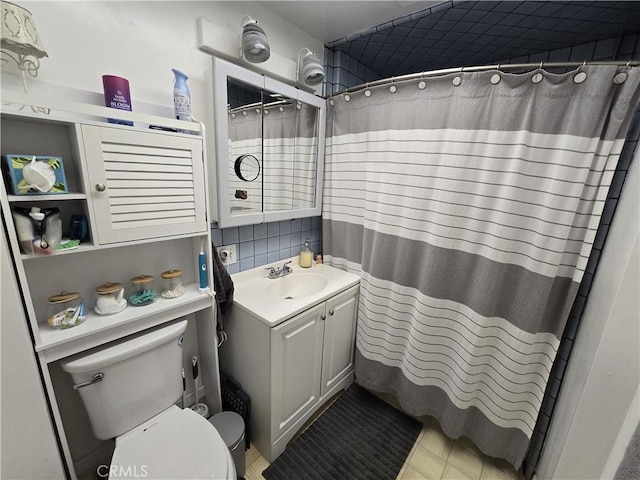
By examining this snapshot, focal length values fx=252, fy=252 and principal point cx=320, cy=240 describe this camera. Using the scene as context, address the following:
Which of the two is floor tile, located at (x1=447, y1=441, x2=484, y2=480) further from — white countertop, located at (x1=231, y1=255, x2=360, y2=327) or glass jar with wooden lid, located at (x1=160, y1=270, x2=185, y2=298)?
glass jar with wooden lid, located at (x1=160, y1=270, x2=185, y2=298)

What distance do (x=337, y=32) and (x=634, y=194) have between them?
1652mm

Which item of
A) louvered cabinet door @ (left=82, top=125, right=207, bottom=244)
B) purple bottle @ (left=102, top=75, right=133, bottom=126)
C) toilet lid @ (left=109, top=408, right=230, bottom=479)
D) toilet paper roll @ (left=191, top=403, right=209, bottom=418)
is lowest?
toilet paper roll @ (left=191, top=403, right=209, bottom=418)

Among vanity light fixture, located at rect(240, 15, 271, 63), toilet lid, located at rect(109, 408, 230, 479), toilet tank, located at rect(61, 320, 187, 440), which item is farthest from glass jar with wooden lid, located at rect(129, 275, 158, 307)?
vanity light fixture, located at rect(240, 15, 271, 63)

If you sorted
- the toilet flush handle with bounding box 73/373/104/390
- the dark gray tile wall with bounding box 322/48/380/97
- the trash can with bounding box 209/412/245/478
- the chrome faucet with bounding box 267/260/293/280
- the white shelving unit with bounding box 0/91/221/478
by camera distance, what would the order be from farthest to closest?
the dark gray tile wall with bounding box 322/48/380/97, the chrome faucet with bounding box 267/260/293/280, the trash can with bounding box 209/412/245/478, the toilet flush handle with bounding box 73/373/104/390, the white shelving unit with bounding box 0/91/221/478

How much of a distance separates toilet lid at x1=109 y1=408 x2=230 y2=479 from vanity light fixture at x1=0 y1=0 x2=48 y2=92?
1.29 metres

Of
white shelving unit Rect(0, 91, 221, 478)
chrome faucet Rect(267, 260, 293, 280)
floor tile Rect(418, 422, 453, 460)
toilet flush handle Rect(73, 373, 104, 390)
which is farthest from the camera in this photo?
chrome faucet Rect(267, 260, 293, 280)

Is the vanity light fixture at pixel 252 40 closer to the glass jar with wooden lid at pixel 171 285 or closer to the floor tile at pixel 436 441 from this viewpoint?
the glass jar with wooden lid at pixel 171 285

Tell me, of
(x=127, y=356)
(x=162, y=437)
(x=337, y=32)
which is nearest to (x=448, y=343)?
(x=162, y=437)

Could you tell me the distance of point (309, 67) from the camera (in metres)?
1.46

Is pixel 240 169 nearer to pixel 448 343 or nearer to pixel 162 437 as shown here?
pixel 162 437

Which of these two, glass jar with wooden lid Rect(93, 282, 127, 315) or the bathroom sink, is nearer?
glass jar with wooden lid Rect(93, 282, 127, 315)

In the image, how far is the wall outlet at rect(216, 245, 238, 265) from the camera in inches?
56.3

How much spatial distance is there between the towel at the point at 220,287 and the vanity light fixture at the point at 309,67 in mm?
1122

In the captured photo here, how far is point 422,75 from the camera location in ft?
4.17
